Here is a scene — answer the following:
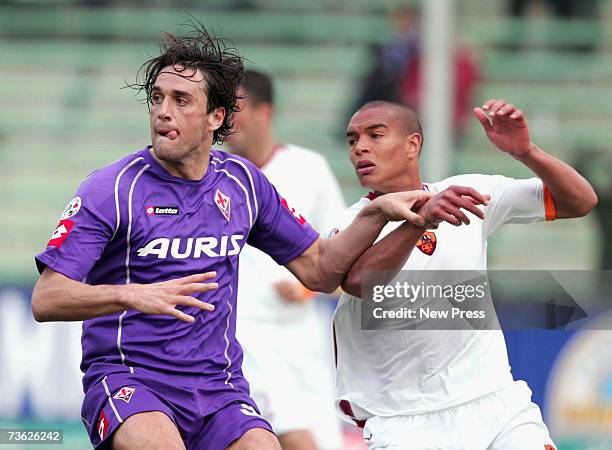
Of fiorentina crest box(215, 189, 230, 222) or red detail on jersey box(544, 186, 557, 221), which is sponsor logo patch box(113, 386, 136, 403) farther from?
red detail on jersey box(544, 186, 557, 221)

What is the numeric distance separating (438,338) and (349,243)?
566mm

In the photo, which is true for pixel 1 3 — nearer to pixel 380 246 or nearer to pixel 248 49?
pixel 248 49

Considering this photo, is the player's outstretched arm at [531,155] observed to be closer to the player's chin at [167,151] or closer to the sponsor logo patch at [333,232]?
the sponsor logo patch at [333,232]

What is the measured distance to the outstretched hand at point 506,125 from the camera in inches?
212

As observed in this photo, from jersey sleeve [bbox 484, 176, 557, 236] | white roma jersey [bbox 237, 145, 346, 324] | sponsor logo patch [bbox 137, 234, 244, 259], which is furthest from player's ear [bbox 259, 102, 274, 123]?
sponsor logo patch [bbox 137, 234, 244, 259]

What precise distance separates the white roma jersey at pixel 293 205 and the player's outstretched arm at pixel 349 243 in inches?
87.3

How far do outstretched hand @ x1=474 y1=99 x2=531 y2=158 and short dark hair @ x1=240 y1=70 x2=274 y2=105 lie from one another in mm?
2489

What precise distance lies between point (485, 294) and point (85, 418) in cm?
180

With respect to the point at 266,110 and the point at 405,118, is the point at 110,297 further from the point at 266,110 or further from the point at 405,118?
the point at 266,110

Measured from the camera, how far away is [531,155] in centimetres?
545

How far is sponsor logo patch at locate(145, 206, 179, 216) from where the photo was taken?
200 inches

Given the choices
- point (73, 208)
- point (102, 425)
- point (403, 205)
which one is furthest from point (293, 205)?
point (102, 425)

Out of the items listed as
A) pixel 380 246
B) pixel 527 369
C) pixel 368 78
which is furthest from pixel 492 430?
pixel 368 78

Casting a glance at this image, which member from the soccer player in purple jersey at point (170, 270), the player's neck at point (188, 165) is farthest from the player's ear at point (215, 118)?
the player's neck at point (188, 165)
